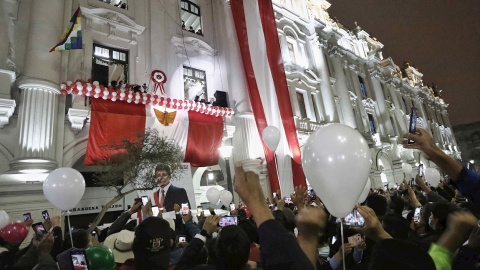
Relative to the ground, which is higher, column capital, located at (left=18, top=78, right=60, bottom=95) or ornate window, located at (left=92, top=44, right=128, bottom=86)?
ornate window, located at (left=92, top=44, right=128, bottom=86)

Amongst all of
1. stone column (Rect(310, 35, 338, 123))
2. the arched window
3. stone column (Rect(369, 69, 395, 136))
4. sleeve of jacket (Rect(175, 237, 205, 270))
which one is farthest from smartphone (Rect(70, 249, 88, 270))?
stone column (Rect(369, 69, 395, 136))

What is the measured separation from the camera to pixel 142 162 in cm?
840

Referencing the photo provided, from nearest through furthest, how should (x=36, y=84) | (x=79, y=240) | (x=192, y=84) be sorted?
(x=79, y=240)
(x=36, y=84)
(x=192, y=84)

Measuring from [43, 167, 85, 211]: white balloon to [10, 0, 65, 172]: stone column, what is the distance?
5.09 m

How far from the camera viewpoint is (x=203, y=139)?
12281mm

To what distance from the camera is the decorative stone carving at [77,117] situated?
9.65 meters

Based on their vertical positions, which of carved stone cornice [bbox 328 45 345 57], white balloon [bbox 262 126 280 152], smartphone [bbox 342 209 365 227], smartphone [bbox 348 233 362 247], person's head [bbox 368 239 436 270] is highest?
carved stone cornice [bbox 328 45 345 57]

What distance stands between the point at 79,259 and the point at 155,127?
31.8 feet

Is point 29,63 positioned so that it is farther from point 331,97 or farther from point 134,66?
point 331,97

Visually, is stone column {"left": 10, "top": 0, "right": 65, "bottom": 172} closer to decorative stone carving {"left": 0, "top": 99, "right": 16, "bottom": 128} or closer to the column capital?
the column capital

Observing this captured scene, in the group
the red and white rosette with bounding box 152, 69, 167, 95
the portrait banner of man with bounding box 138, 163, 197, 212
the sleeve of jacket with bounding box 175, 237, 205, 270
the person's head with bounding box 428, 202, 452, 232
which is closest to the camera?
the sleeve of jacket with bounding box 175, 237, 205, 270

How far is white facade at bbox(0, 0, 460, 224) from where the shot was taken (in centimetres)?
856

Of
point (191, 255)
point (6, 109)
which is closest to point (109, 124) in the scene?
point (6, 109)

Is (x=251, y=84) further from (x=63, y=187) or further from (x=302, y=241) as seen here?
(x=302, y=241)
